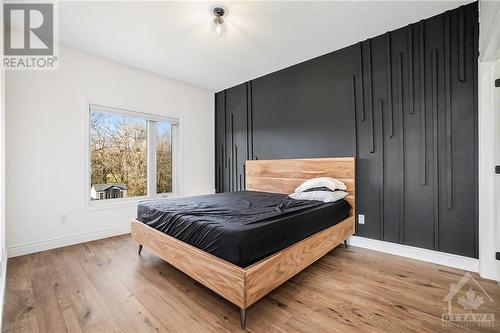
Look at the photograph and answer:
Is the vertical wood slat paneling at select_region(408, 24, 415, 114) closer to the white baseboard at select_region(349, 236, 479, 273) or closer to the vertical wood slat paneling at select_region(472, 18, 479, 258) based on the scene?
the vertical wood slat paneling at select_region(472, 18, 479, 258)

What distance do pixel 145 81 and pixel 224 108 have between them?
1.63 metres

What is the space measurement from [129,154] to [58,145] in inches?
39.7

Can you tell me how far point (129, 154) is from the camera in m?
3.88

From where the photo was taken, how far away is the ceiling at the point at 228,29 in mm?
2322

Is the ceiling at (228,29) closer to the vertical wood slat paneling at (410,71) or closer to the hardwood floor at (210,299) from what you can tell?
the vertical wood slat paneling at (410,71)

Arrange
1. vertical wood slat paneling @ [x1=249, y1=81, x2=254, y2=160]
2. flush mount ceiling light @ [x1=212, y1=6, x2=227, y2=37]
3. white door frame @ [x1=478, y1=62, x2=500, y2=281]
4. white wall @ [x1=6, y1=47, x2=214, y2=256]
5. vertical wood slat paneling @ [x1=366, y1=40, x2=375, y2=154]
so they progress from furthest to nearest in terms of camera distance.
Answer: vertical wood slat paneling @ [x1=249, y1=81, x2=254, y2=160], vertical wood slat paneling @ [x1=366, y1=40, x2=375, y2=154], white wall @ [x1=6, y1=47, x2=214, y2=256], flush mount ceiling light @ [x1=212, y1=6, x2=227, y2=37], white door frame @ [x1=478, y1=62, x2=500, y2=281]

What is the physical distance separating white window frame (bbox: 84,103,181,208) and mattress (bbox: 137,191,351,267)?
3.99 ft

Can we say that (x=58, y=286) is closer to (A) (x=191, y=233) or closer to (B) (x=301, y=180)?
(A) (x=191, y=233)

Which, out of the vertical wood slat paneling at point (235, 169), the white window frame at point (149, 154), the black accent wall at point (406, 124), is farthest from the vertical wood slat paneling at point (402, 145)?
the white window frame at point (149, 154)

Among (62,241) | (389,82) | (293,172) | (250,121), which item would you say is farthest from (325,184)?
(62,241)

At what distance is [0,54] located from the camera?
6.26 ft

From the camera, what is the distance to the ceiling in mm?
2322

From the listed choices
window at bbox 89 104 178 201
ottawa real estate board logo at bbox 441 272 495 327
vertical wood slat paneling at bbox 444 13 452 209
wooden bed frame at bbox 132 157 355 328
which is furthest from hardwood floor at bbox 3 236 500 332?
window at bbox 89 104 178 201

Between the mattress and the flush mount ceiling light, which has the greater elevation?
the flush mount ceiling light
